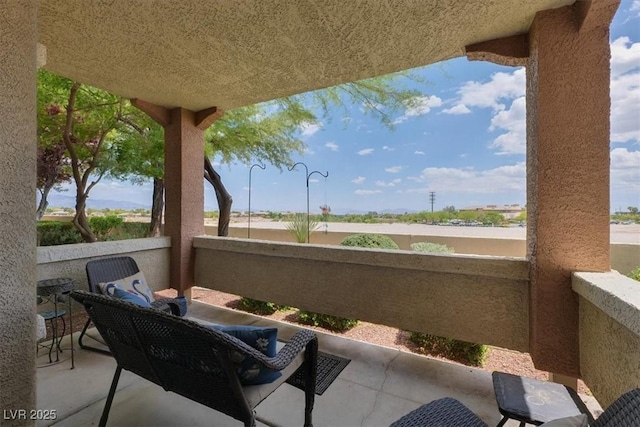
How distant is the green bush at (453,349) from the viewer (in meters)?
3.11

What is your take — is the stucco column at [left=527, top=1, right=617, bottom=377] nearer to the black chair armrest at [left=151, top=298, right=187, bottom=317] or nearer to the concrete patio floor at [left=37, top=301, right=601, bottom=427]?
the concrete patio floor at [left=37, top=301, right=601, bottom=427]

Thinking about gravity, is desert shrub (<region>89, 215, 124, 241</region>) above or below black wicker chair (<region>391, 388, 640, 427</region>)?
above

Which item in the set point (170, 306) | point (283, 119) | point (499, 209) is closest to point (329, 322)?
point (170, 306)

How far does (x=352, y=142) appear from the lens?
39.9 feet

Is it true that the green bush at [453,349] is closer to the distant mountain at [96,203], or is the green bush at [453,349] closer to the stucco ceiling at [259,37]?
the stucco ceiling at [259,37]

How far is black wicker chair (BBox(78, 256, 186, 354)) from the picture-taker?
2.74 metres

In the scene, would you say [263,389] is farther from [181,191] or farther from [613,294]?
[181,191]

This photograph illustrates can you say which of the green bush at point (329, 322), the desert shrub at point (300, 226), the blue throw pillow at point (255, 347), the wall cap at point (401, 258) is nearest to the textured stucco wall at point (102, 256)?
the wall cap at point (401, 258)

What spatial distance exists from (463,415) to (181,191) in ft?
13.6

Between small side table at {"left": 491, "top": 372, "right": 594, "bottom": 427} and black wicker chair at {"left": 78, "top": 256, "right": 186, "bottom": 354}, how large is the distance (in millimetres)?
2518

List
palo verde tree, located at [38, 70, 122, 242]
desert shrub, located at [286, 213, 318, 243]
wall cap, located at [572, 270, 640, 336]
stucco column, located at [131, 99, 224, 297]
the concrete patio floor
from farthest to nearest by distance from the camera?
desert shrub, located at [286, 213, 318, 243] → palo verde tree, located at [38, 70, 122, 242] → stucco column, located at [131, 99, 224, 297] → the concrete patio floor → wall cap, located at [572, 270, 640, 336]

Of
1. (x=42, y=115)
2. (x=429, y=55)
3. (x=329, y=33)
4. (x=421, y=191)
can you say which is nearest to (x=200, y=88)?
(x=329, y=33)

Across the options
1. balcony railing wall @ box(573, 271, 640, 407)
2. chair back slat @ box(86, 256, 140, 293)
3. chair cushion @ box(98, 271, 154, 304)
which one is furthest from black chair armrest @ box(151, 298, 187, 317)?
balcony railing wall @ box(573, 271, 640, 407)

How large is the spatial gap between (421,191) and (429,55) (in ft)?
24.6
